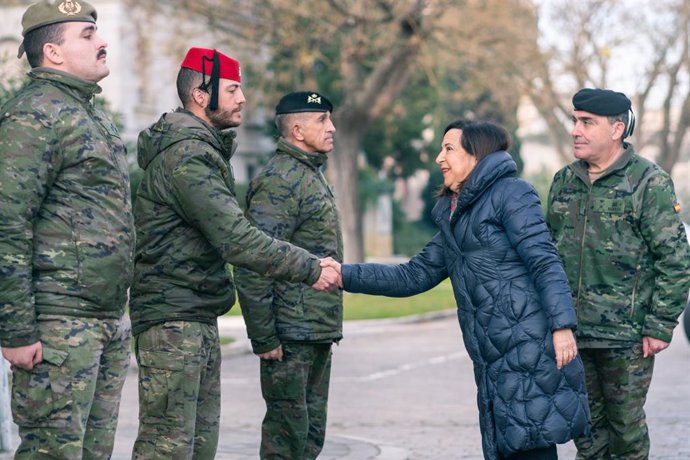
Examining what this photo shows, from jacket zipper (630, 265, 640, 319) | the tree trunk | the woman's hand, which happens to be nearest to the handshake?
the woman's hand

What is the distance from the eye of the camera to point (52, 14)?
17.1ft

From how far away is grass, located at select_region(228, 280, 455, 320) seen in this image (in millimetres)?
21094

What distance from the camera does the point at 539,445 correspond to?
5820mm

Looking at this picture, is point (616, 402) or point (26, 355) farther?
point (616, 402)

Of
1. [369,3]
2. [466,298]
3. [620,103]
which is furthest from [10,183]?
[369,3]

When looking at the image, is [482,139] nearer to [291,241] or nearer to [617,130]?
[617,130]

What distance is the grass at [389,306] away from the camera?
2109 cm

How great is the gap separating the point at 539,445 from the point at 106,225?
204 centimetres

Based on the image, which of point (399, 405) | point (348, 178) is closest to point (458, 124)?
point (399, 405)

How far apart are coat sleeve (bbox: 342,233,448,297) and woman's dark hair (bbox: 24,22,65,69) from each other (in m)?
1.85

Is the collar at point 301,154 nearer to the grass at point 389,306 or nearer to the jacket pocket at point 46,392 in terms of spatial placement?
the jacket pocket at point 46,392

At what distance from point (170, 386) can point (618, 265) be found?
2.29 meters

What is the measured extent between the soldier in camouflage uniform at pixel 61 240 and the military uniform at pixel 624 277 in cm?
249

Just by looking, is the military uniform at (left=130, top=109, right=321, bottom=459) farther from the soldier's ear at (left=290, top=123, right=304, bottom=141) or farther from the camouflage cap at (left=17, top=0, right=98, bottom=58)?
the soldier's ear at (left=290, top=123, right=304, bottom=141)
